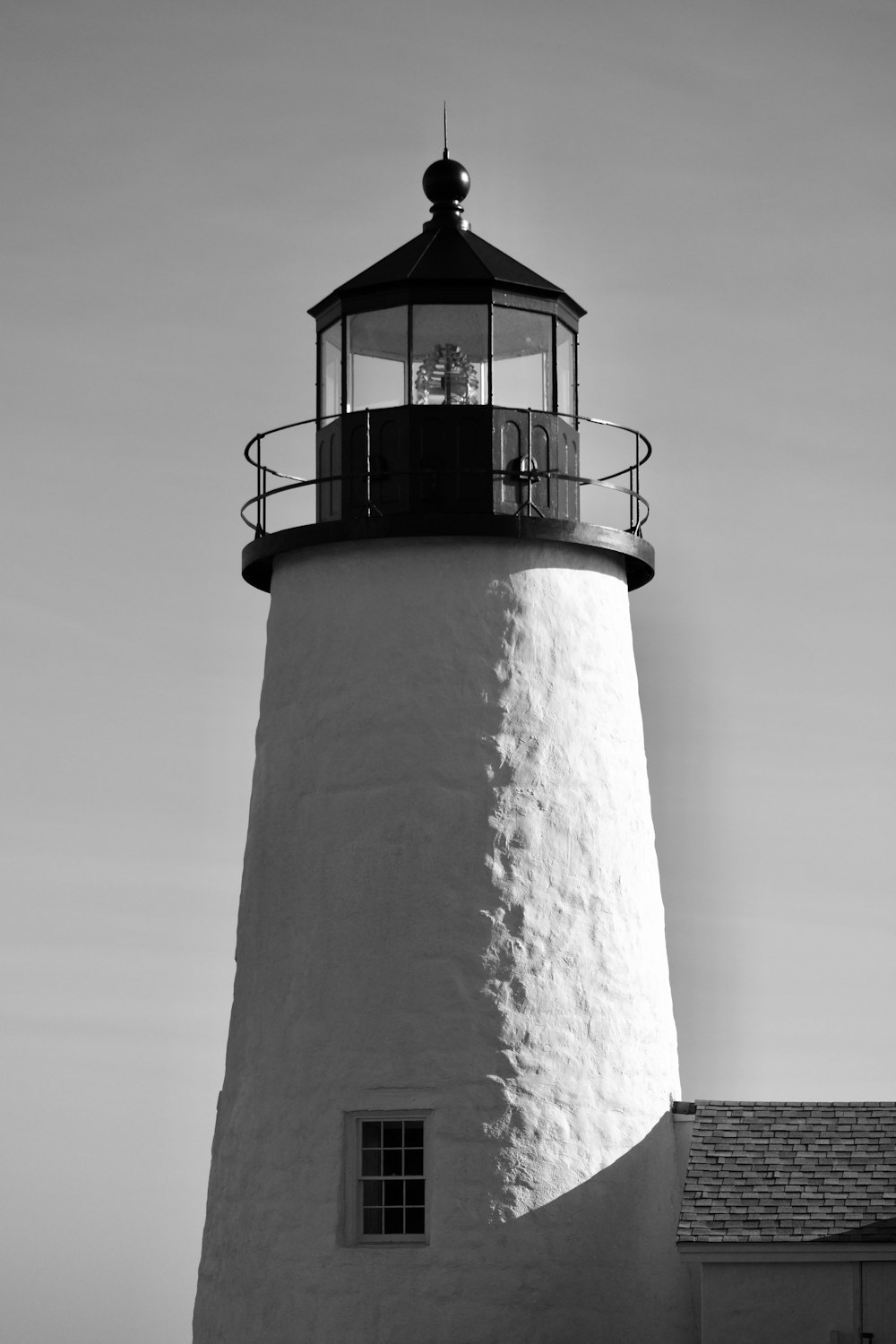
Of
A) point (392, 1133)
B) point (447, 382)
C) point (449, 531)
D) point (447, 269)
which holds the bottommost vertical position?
point (392, 1133)

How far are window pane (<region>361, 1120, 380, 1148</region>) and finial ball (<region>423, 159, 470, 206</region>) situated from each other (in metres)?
8.32

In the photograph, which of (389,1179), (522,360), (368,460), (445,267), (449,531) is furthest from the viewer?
(522,360)

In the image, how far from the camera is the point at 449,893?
1959cm

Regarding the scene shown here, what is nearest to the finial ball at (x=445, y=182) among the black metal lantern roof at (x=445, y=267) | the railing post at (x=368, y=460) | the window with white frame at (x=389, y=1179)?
the black metal lantern roof at (x=445, y=267)

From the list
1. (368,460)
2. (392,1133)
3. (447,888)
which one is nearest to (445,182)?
(368,460)

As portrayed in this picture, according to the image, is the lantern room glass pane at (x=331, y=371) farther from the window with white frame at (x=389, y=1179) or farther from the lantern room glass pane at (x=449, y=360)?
the window with white frame at (x=389, y=1179)

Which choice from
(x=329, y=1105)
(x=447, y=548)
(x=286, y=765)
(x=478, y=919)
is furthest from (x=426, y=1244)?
(x=447, y=548)

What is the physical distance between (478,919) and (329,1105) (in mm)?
1989

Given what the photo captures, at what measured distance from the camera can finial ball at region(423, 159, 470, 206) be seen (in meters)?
21.3

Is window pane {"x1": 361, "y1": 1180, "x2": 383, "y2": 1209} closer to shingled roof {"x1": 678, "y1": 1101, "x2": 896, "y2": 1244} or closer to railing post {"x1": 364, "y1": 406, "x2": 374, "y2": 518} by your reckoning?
shingled roof {"x1": 678, "y1": 1101, "x2": 896, "y2": 1244}

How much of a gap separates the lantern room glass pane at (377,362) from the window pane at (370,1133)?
628 centimetres

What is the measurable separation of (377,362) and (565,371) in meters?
1.75

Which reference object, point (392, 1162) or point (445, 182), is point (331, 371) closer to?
point (445, 182)

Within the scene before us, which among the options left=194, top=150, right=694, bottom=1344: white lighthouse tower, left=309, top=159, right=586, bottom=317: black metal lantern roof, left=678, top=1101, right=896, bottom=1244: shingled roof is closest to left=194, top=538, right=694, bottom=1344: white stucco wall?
left=194, top=150, right=694, bottom=1344: white lighthouse tower
